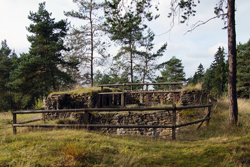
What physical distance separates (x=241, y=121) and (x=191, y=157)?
4.29 meters

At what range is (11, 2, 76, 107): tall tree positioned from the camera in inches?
701

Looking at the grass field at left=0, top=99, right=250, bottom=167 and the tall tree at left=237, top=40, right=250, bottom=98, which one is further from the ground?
the tall tree at left=237, top=40, right=250, bottom=98

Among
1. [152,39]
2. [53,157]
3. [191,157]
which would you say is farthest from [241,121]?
[152,39]

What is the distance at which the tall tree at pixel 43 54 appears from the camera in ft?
58.4

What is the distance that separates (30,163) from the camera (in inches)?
116

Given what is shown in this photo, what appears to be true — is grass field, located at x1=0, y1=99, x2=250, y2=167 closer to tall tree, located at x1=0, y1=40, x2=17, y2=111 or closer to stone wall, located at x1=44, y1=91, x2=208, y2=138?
stone wall, located at x1=44, y1=91, x2=208, y2=138

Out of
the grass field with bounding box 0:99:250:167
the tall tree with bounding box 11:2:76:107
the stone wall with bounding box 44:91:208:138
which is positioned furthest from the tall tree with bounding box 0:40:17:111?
Answer: the grass field with bounding box 0:99:250:167

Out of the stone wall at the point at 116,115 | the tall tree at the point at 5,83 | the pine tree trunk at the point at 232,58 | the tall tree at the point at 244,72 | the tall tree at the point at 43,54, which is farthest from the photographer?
the tall tree at the point at 5,83

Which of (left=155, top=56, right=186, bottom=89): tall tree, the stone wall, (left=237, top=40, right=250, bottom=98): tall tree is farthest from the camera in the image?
(left=155, top=56, right=186, bottom=89): tall tree

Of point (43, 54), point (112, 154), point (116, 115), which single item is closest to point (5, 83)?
point (43, 54)

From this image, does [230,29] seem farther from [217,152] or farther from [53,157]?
[53,157]

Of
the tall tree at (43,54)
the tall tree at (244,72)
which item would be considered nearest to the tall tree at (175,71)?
the tall tree at (244,72)

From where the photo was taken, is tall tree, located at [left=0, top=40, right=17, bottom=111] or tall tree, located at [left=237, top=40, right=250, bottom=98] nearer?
tall tree, located at [left=237, top=40, right=250, bottom=98]

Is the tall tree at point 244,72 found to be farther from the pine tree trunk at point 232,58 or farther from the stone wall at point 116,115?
the pine tree trunk at point 232,58
